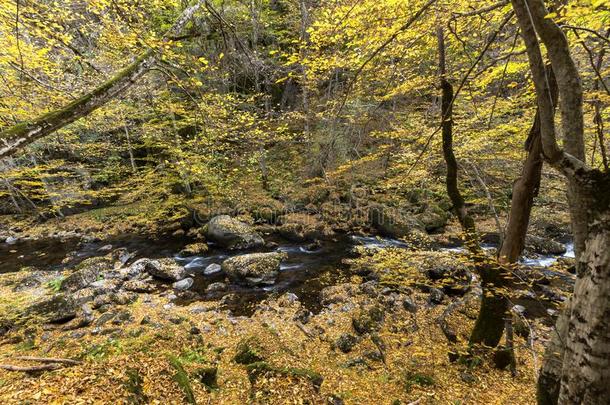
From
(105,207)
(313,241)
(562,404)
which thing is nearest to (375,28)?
(562,404)

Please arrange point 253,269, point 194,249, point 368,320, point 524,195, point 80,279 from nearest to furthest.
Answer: point 524,195 < point 368,320 < point 80,279 < point 253,269 < point 194,249

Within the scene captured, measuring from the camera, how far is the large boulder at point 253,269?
10.1m

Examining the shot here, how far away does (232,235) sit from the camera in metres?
13.8

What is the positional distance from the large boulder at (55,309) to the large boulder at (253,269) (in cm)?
444

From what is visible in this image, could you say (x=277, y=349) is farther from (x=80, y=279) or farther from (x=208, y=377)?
(x=80, y=279)

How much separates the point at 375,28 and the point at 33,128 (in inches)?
192

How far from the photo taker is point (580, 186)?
2154 mm

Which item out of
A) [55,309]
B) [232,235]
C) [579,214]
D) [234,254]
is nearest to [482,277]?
[579,214]

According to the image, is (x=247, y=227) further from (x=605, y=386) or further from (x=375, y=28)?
(x=605, y=386)

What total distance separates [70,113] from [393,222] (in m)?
13.8

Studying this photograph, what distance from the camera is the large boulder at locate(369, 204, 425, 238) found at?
14.8 metres

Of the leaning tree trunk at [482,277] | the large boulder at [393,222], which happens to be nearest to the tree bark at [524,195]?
the leaning tree trunk at [482,277]

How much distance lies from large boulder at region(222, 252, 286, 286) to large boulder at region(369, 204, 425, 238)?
22.9 feet

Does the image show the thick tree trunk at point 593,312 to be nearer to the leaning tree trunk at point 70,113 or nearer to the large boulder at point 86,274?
the leaning tree trunk at point 70,113
